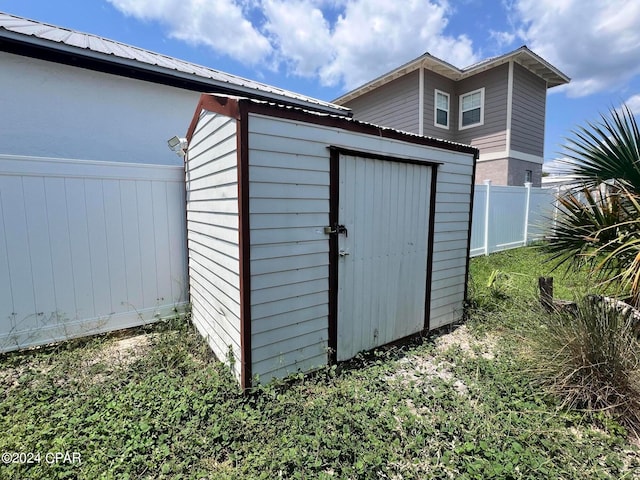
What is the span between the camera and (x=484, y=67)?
949 centimetres

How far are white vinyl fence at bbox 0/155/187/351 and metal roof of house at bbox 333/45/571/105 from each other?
879cm

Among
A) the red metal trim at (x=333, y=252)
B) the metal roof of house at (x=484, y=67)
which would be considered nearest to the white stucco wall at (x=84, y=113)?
the red metal trim at (x=333, y=252)

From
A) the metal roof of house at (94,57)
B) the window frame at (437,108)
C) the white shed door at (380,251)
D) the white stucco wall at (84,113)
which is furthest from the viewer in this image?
the window frame at (437,108)

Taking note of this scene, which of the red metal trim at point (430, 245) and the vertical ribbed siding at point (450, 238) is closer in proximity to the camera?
the red metal trim at point (430, 245)

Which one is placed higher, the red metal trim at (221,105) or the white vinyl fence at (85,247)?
the red metal trim at (221,105)

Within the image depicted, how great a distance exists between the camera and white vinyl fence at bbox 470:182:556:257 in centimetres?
746

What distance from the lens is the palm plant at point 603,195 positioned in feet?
8.66

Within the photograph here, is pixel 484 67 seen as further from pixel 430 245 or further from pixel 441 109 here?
pixel 430 245

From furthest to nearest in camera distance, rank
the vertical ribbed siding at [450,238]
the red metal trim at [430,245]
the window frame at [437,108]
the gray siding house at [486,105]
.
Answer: the window frame at [437,108], the gray siding house at [486,105], the vertical ribbed siding at [450,238], the red metal trim at [430,245]

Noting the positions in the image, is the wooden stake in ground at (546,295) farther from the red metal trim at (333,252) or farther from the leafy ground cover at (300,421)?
the red metal trim at (333,252)

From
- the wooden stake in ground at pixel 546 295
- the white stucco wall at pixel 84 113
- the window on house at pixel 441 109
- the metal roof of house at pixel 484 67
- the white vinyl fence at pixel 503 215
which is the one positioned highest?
the metal roof of house at pixel 484 67

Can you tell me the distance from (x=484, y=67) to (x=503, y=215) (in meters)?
5.03

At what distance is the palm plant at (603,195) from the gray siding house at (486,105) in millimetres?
7196

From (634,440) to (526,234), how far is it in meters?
7.89
